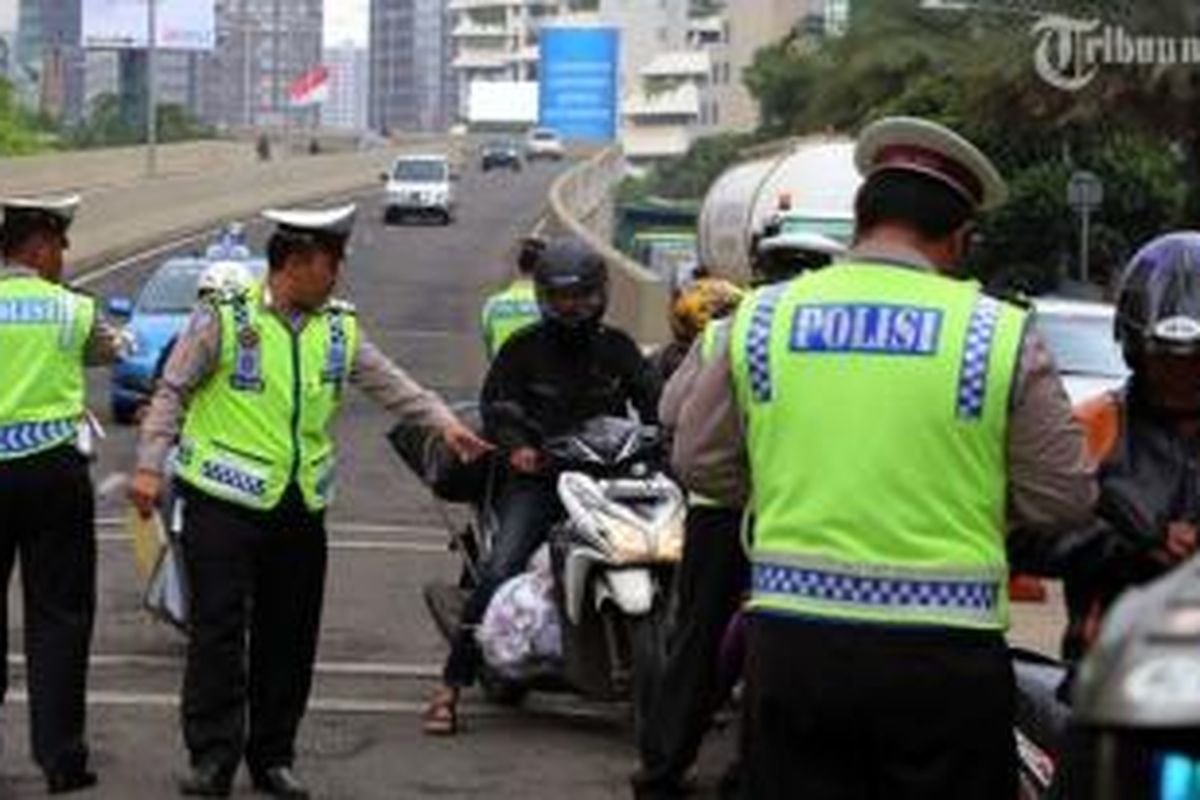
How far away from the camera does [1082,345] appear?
16672mm

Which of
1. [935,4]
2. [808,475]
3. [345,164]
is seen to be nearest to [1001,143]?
[935,4]

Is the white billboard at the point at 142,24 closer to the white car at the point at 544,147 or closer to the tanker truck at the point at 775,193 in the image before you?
the white car at the point at 544,147

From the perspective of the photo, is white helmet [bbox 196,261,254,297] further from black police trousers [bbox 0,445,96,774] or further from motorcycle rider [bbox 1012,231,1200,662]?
motorcycle rider [bbox 1012,231,1200,662]

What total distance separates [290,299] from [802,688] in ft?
12.7

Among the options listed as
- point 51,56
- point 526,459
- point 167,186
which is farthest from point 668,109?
point 526,459

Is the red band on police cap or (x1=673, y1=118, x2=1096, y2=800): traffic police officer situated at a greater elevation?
the red band on police cap

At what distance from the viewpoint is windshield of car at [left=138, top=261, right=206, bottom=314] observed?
23641 millimetres

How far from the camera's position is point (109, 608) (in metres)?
11.8

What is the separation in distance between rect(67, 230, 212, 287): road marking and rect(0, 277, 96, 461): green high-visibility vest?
36.5 m

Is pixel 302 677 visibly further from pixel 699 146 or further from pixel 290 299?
pixel 699 146

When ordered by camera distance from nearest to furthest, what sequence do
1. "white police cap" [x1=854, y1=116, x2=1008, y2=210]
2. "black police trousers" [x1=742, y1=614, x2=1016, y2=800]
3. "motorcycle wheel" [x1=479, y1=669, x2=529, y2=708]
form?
"black police trousers" [x1=742, y1=614, x2=1016, y2=800], "white police cap" [x1=854, y1=116, x2=1008, y2=210], "motorcycle wheel" [x1=479, y1=669, x2=529, y2=708]

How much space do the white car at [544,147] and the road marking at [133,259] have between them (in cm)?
5157

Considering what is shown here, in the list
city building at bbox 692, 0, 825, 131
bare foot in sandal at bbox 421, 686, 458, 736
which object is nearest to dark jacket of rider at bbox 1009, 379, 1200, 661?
bare foot in sandal at bbox 421, 686, 458, 736

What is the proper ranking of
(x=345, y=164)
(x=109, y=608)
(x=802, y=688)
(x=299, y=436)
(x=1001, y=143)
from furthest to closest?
1. (x=345, y=164)
2. (x=1001, y=143)
3. (x=109, y=608)
4. (x=299, y=436)
5. (x=802, y=688)
